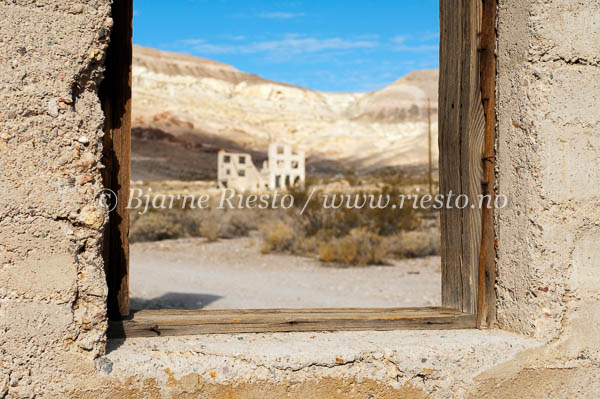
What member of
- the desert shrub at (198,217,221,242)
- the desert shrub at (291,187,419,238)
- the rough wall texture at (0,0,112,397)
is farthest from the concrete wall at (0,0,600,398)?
the desert shrub at (198,217,221,242)

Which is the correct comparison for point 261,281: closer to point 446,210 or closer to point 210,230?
point 210,230

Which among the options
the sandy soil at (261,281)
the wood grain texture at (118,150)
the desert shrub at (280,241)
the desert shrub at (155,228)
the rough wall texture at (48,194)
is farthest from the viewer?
the desert shrub at (155,228)

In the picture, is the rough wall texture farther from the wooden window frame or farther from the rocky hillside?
the rocky hillside

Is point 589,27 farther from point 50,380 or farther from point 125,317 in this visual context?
point 50,380

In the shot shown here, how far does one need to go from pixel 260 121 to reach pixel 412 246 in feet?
181

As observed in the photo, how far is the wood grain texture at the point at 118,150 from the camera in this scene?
2.02 meters

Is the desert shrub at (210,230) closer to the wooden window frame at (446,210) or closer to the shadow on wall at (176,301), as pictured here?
the shadow on wall at (176,301)

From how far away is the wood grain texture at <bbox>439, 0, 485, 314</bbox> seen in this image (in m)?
2.26

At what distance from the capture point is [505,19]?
2186 millimetres

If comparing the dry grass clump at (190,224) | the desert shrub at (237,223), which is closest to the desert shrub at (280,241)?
the dry grass clump at (190,224)

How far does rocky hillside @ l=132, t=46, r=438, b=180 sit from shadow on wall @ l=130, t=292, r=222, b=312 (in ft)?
135

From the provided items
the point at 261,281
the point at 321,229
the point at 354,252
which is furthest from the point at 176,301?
the point at 321,229

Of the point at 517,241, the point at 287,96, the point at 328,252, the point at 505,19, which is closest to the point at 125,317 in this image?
the point at 517,241

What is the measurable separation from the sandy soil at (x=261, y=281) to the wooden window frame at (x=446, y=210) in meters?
3.69
